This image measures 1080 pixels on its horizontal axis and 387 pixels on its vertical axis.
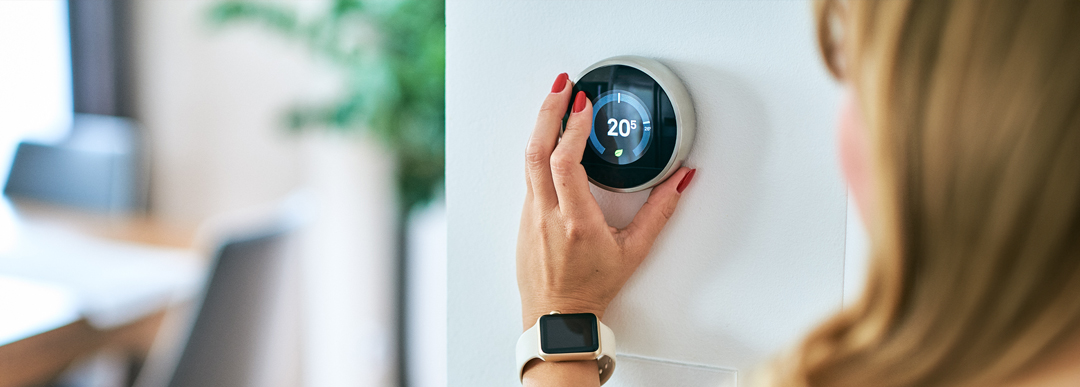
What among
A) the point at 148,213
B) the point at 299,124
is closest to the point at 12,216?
the point at 148,213

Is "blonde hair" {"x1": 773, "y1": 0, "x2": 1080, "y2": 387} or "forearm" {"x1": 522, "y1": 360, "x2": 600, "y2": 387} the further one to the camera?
"forearm" {"x1": 522, "y1": 360, "x2": 600, "y2": 387}

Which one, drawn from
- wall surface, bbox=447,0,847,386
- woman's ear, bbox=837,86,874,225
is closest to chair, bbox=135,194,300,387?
wall surface, bbox=447,0,847,386

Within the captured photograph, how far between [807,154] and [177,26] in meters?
2.74

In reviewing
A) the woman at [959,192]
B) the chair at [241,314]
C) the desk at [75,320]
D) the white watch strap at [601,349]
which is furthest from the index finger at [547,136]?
the desk at [75,320]

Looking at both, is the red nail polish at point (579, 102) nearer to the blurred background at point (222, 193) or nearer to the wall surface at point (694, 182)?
the wall surface at point (694, 182)

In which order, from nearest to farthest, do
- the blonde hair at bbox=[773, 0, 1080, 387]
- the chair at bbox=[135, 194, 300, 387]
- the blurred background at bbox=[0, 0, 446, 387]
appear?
the blonde hair at bbox=[773, 0, 1080, 387]
the chair at bbox=[135, 194, 300, 387]
the blurred background at bbox=[0, 0, 446, 387]

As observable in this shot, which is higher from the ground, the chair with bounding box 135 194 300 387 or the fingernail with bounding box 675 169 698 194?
the fingernail with bounding box 675 169 698 194

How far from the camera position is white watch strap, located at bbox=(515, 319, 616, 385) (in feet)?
1.80

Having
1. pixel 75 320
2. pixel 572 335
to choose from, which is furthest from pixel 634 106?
pixel 75 320

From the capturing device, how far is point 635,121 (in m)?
0.52

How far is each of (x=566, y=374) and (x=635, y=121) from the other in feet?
0.65

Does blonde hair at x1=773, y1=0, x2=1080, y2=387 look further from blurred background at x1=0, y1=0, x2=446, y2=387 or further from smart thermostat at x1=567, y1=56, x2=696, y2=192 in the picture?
blurred background at x1=0, y1=0, x2=446, y2=387

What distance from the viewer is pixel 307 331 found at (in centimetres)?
233

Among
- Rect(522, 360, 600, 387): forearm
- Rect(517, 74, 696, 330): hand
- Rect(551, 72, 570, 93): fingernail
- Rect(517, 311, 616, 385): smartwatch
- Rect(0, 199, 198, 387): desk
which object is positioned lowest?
Rect(0, 199, 198, 387): desk
